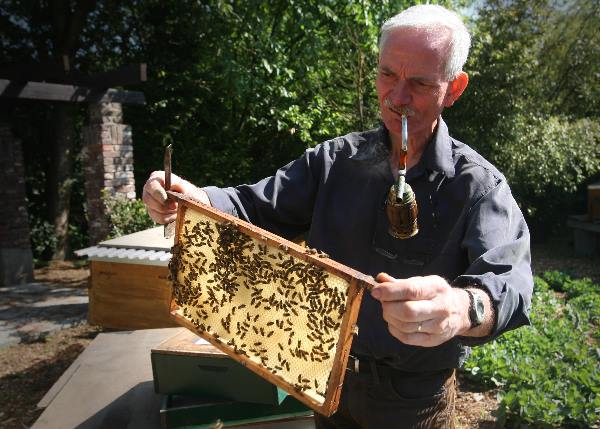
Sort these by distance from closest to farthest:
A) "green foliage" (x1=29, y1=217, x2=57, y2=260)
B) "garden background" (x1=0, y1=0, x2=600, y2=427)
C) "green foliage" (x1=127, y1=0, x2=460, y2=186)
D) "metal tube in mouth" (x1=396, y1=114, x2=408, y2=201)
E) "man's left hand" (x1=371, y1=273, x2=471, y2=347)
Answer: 1. "man's left hand" (x1=371, y1=273, x2=471, y2=347)
2. "metal tube in mouth" (x1=396, y1=114, x2=408, y2=201)
3. "green foliage" (x1=127, y1=0, x2=460, y2=186)
4. "garden background" (x1=0, y1=0, x2=600, y2=427)
5. "green foliage" (x1=29, y1=217, x2=57, y2=260)

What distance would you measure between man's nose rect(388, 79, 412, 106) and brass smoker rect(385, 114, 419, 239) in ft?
0.27

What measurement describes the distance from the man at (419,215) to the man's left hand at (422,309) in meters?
0.08

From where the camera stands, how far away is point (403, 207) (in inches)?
67.0

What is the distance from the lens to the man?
63.1 inches

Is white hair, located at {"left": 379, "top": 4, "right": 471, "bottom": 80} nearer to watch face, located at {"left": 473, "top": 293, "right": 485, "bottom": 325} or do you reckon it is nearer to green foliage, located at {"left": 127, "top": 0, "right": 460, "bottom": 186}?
watch face, located at {"left": 473, "top": 293, "right": 485, "bottom": 325}

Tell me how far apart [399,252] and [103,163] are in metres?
7.58

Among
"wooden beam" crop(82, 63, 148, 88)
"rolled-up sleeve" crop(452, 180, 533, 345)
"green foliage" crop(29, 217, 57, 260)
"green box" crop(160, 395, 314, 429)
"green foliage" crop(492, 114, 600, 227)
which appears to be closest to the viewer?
"rolled-up sleeve" crop(452, 180, 533, 345)

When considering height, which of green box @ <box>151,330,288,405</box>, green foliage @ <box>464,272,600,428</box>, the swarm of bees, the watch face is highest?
the watch face

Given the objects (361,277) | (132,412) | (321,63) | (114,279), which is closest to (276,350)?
(361,277)

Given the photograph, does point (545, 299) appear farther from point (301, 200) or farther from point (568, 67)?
point (568, 67)

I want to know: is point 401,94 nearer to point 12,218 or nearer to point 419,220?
point 419,220

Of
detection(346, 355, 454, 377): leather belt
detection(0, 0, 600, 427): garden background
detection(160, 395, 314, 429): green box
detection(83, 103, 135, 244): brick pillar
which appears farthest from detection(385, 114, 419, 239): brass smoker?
detection(83, 103, 135, 244): brick pillar

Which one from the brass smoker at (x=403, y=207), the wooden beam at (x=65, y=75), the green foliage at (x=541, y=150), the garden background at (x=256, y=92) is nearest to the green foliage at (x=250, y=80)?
the garden background at (x=256, y=92)

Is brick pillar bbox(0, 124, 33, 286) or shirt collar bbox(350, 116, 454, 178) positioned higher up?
shirt collar bbox(350, 116, 454, 178)
